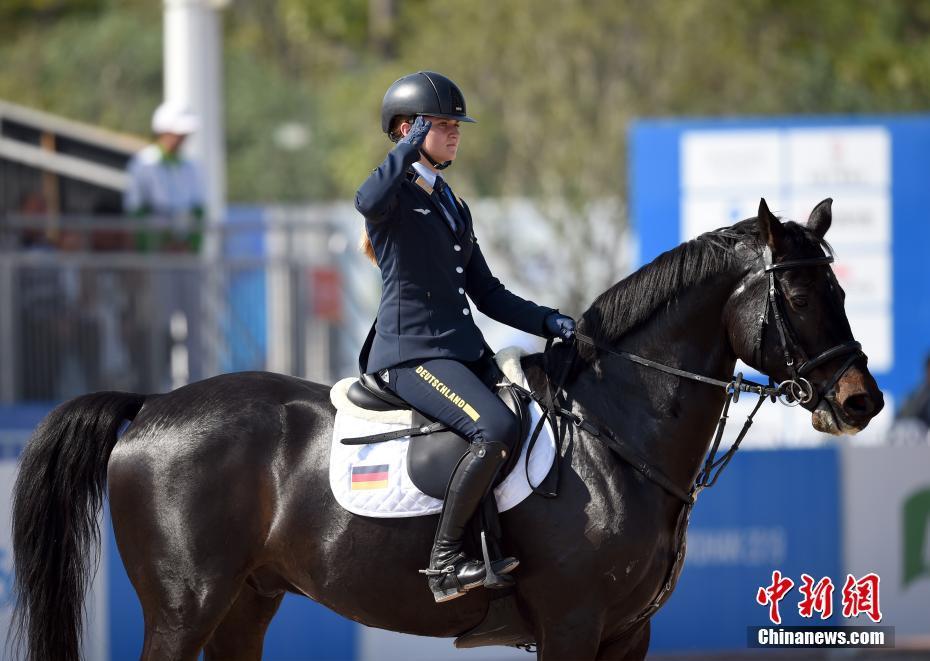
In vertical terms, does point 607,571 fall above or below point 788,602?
above

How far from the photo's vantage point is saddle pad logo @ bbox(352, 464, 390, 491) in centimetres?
524

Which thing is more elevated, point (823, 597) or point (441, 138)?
point (441, 138)

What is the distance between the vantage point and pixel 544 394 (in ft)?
17.5

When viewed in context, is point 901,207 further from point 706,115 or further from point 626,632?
point 626,632

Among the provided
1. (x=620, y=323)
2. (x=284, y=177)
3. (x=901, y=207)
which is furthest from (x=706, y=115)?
(x=620, y=323)

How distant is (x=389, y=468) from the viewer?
5.25 m

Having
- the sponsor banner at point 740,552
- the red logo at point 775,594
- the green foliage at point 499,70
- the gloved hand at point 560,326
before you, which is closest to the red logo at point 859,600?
the red logo at point 775,594

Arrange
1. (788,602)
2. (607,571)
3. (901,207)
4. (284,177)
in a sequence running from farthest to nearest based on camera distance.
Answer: (284,177), (901,207), (788,602), (607,571)

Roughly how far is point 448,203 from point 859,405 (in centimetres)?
180

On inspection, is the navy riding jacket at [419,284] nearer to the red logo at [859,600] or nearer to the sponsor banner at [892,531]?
the red logo at [859,600]

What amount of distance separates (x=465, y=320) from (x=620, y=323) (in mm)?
631

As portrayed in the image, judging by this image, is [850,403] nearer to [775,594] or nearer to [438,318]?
[438,318]

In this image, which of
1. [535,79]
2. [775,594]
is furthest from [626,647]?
[535,79]

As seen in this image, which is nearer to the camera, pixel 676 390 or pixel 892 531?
pixel 676 390
